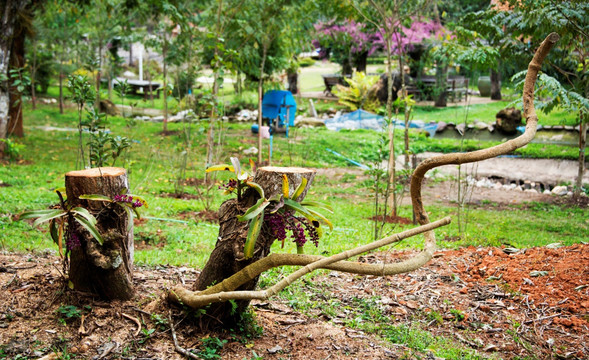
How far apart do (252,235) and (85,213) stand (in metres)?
0.95

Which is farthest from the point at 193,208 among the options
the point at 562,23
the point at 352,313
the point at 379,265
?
the point at 562,23

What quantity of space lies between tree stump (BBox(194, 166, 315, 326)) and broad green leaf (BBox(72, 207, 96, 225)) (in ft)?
2.33

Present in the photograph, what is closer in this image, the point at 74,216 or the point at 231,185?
the point at 74,216

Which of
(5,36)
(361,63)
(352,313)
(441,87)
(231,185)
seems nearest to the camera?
(231,185)

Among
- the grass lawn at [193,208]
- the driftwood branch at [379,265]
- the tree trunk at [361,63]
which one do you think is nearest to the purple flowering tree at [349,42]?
the tree trunk at [361,63]

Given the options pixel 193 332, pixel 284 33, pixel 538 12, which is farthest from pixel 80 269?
pixel 284 33

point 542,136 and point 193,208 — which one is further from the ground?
point 542,136

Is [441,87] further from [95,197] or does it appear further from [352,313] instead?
[95,197]

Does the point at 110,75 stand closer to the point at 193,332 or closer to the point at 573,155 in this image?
the point at 573,155

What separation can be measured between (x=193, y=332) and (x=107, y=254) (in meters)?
0.68

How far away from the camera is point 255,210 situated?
274 cm

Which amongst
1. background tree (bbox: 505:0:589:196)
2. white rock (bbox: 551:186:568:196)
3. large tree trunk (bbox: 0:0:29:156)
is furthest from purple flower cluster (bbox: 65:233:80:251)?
white rock (bbox: 551:186:568:196)

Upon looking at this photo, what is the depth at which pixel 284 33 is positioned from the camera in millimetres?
11531

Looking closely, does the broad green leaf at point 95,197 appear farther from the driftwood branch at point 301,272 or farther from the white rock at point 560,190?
the white rock at point 560,190
